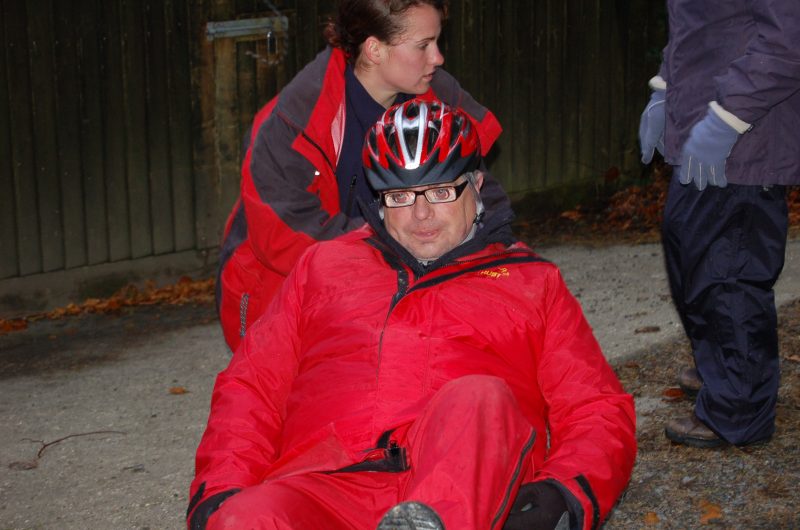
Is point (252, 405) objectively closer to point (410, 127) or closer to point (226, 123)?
point (410, 127)

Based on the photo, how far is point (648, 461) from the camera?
5.29 meters

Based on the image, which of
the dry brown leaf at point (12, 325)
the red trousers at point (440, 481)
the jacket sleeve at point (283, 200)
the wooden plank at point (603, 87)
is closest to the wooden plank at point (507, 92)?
the wooden plank at point (603, 87)

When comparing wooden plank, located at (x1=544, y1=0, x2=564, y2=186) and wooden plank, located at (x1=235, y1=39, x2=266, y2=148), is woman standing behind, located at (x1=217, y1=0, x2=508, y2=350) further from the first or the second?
wooden plank, located at (x1=544, y1=0, x2=564, y2=186)

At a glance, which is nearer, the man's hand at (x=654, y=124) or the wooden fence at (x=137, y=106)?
the man's hand at (x=654, y=124)

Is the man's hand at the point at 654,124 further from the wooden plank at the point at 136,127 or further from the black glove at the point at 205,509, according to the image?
the wooden plank at the point at 136,127

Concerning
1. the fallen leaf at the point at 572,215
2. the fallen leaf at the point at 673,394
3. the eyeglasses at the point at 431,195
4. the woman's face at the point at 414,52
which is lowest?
the fallen leaf at the point at 572,215

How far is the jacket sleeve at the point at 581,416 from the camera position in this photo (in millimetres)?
3273

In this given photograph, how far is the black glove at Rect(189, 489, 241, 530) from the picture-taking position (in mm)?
3260

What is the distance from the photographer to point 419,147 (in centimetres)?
404

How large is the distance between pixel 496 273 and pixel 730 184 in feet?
4.82

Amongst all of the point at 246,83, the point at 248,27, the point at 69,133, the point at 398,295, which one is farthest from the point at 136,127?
the point at 398,295

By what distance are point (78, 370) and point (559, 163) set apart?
16.9ft

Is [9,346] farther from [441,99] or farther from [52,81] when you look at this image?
[441,99]

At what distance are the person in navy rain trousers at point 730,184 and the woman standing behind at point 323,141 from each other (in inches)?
30.8
